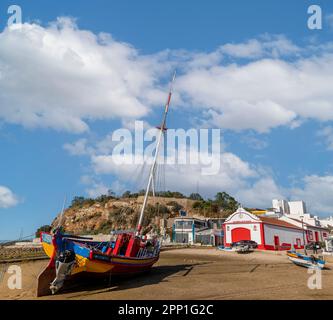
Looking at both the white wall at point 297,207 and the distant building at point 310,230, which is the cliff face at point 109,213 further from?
the distant building at point 310,230

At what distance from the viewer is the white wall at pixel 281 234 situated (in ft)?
159

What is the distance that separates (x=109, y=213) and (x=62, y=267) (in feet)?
269

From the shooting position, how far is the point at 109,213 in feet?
319

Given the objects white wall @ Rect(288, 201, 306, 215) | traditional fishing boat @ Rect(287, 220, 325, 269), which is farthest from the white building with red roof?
white wall @ Rect(288, 201, 306, 215)

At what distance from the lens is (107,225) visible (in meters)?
92.4

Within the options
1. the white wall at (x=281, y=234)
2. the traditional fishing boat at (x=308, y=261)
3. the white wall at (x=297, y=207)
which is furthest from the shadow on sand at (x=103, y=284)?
the white wall at (x=297, y=207)

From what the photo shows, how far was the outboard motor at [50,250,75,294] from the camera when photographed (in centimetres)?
1639

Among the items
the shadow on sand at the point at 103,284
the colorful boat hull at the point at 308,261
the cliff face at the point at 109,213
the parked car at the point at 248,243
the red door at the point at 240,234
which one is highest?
the cliff face at the point at 109,213

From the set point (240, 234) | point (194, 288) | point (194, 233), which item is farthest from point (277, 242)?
point (194, 288)

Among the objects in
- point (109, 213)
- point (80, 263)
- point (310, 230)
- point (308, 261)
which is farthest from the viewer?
point (109, 213)

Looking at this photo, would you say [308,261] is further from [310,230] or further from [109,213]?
[109,213]

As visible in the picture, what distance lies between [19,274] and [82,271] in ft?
29.9
